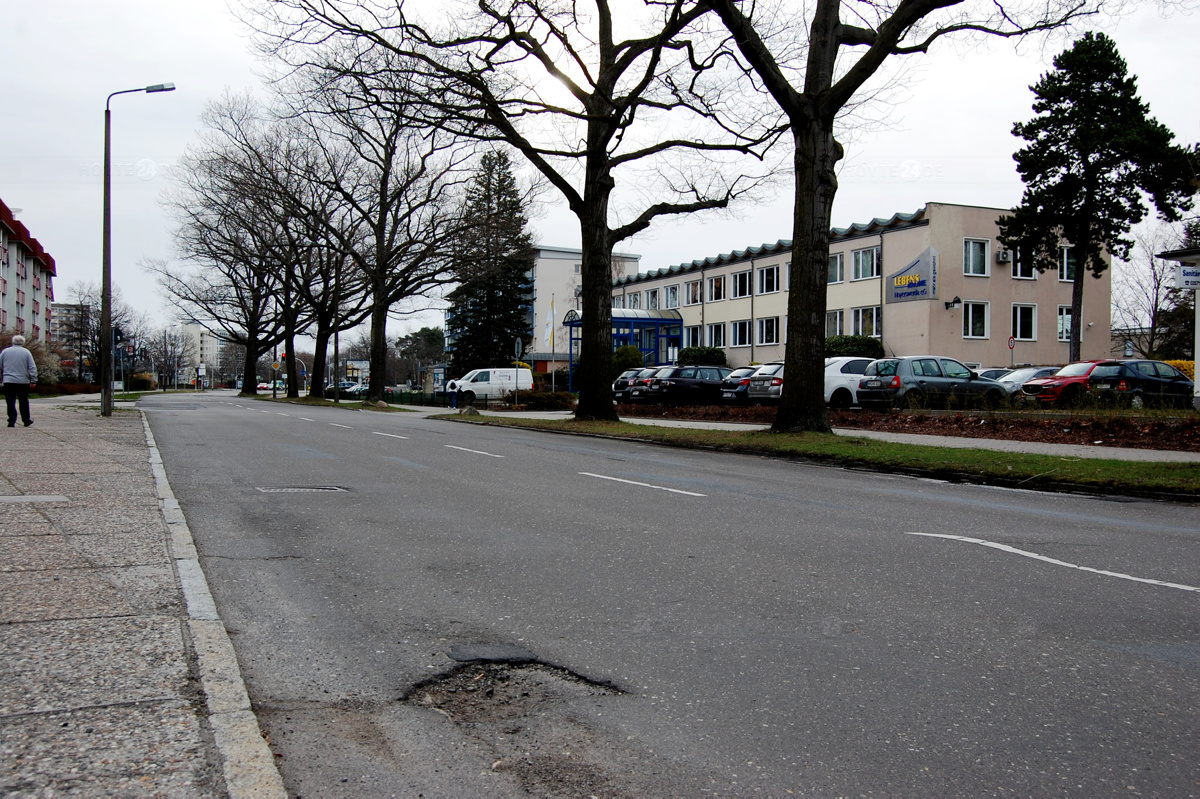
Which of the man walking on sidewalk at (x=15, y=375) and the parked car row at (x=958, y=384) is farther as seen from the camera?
the parked car row at (x=958, y=384)

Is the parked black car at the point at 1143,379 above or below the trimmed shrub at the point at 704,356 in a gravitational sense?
below

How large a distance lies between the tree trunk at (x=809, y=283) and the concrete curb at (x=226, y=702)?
44.4ft

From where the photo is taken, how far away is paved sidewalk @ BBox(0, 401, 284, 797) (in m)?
2.81

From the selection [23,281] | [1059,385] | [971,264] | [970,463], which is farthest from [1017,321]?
[23,281]

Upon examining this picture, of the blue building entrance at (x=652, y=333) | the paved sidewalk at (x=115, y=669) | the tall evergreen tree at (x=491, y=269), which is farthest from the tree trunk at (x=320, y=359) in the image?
the paved sidewalk at (x=115, y=669)

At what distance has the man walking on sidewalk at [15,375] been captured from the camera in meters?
17.7

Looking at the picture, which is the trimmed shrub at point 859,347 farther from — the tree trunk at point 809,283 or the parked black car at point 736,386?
the tree trunk at point 809,283

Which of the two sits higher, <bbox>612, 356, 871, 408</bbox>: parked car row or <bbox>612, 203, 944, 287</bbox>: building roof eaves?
<bbox>612, 203, 944, 287</bbox>: building roof eaves

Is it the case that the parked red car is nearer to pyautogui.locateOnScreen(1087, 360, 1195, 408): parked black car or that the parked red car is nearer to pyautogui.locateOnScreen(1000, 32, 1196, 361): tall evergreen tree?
pyautogui.locateOnScreen(1087, 360, 1195, 408): parked black car

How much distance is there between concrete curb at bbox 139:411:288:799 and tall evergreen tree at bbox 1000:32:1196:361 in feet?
138

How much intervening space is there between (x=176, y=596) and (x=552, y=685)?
2.32 metres

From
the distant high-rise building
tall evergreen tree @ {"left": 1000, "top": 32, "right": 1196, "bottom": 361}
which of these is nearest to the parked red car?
tall evergreen tree @ {"left": 1000, "top": 32, "right": 1196, "bottom": 361}

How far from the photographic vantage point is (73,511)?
7.46m

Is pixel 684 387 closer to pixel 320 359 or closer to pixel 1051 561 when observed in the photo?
pixel 1051 561
